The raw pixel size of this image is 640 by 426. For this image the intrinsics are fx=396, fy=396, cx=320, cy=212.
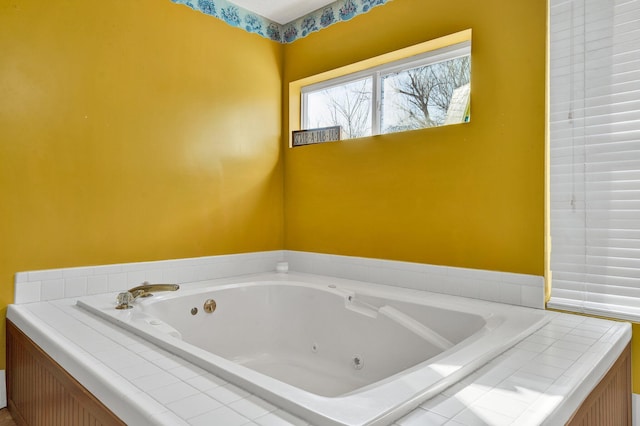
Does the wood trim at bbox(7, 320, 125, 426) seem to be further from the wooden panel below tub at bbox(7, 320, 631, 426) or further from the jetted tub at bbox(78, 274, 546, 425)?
the jetted tub at bbox(78, 274, 546, 425)

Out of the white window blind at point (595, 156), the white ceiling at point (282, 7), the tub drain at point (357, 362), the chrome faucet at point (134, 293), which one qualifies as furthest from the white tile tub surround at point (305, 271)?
the white ceiling at point (282, 7)

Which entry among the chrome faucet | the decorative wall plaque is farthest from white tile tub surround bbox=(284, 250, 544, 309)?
the chrome faucet

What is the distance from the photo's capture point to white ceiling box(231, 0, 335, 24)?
9.05ft

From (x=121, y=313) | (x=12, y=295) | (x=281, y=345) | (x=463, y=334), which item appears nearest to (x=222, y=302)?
(x=281, y=345)

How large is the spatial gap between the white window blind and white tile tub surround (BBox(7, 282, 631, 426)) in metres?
0.23

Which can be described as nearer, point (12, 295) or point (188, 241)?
point (12, 295)

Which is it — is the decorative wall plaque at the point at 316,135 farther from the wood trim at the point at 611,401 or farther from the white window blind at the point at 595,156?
the wood trim at the point at 611,401

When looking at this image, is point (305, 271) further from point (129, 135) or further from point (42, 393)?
point (42, 393)

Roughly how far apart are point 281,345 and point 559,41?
2177 millimetres

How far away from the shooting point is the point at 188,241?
2.57 m

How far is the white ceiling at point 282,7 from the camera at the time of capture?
9.05 feet

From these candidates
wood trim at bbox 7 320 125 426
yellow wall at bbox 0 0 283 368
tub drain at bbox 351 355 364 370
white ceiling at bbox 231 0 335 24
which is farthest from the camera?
white ceiling at bbox 231 0 335 24

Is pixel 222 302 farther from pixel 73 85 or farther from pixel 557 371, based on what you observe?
pixel 557 371

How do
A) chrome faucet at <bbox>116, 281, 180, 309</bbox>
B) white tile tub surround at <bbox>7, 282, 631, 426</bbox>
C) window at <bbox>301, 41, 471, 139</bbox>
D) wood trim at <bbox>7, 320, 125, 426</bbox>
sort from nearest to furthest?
white tile tub surround at <bbox>7, 282, 631, 426</bbox> < wood trim at <bbox>7, 320, 125, 426</bbox> < chrome faucet at <bbox>116, 281, 180, 309</bbox> < window at <bbox>301, 41, 471, 139</bbox>
